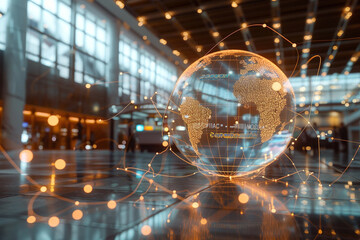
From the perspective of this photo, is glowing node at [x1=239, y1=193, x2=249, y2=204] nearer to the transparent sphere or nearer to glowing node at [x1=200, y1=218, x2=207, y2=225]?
the transparent sphere

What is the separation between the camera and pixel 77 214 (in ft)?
8.51

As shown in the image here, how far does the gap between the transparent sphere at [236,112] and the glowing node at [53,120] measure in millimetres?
21749

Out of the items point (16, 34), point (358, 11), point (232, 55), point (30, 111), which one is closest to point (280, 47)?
point (358, 11)

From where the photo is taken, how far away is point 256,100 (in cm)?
412

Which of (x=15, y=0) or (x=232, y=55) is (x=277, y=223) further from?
(x=15, y=0)

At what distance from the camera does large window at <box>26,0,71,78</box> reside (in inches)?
793

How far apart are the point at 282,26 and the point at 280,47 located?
10.3ft

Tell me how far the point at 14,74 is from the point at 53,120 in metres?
6.11

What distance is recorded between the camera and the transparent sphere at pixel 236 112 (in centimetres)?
410

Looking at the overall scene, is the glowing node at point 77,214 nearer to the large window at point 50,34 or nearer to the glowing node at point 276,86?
the glowing node at point 276,86

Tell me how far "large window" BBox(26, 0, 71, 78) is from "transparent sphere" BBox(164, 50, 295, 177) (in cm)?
1874

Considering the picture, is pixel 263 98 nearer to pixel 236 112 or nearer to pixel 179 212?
pixel 236 112

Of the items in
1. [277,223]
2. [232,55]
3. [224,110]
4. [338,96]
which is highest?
[338,96]

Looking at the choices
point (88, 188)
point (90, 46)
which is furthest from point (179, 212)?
point (90, 46)
